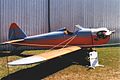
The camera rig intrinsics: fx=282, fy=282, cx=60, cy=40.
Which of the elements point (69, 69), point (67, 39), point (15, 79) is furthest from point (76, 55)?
point (15, 79)

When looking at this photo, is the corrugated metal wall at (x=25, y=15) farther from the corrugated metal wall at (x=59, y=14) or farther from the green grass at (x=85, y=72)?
the green grass at (x=85, y=72)

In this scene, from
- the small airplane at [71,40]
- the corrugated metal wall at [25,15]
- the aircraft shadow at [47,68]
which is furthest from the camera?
the corrugated metal wall at [25,15]

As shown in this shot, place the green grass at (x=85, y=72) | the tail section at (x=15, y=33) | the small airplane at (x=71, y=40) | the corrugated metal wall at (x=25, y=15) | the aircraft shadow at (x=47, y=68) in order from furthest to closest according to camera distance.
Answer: the corrugated metal wall at (x=25, y=15) < the tail section at (x=15, y=33) < the small airplane at (x=71, y=40) < the aircraft shadow at (x=47, y=68) < the green grass at (x=85, y=72)

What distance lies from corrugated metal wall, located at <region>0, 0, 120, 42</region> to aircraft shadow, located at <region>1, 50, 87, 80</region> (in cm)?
336

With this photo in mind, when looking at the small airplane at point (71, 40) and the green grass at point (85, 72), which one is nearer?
the green grass at point (85, 72)

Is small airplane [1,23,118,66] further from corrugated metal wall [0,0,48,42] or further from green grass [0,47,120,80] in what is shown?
corrugated metal wall [0,0,48,42]

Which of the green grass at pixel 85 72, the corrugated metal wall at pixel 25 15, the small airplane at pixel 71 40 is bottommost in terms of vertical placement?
the green grass at pixel 85 72

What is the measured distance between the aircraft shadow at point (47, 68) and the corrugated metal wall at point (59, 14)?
336 cm

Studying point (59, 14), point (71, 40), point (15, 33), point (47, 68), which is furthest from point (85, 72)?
point (59, 14)


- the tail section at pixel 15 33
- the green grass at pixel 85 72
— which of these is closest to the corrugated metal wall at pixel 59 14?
the tail section at pixel 15 33

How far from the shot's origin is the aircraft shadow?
10.9 metres

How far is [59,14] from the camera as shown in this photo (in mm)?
17234

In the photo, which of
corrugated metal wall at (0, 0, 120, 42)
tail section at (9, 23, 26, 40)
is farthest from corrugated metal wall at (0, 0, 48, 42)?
tail section at (9, 23, 26, 40)

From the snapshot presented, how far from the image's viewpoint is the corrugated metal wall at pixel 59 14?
16406 millimetres
